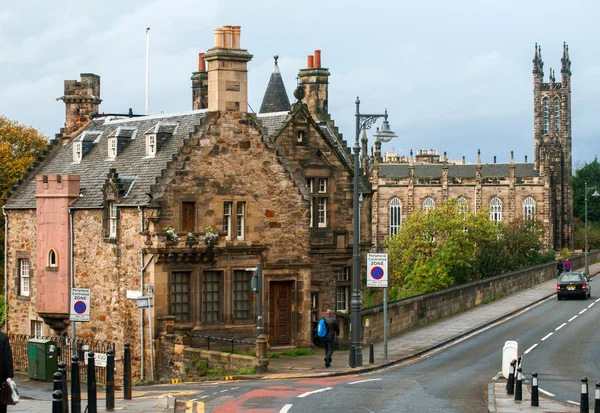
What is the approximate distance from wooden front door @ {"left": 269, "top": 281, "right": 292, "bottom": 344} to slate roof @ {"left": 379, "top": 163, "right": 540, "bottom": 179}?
319 feet

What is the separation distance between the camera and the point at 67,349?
35.5 m

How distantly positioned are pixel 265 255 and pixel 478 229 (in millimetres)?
35411

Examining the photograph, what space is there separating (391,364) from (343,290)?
33.2 feet

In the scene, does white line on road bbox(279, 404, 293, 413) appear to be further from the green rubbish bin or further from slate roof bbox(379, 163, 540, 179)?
slate roof bbox(379, 163, 540, 179)

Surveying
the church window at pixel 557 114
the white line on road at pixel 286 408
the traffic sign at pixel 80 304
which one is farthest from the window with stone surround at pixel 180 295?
the church window at pixel 557 114

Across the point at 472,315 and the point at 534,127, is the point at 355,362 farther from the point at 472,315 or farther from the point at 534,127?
the point at 534,127

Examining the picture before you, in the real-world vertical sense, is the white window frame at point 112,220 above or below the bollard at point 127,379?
above

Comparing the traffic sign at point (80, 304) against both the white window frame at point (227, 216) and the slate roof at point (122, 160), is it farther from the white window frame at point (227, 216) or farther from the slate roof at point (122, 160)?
the white window frame at point (227, 216)

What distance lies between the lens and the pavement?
68.7 feet

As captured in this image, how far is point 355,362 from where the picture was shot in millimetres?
30047

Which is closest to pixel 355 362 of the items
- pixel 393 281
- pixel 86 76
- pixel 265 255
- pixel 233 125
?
pixel 265 255

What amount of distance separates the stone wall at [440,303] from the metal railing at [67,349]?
28.8 feet

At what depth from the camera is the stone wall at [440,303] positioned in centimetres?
3809

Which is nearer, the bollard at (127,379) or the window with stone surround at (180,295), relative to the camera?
the bollard at (127,379)
